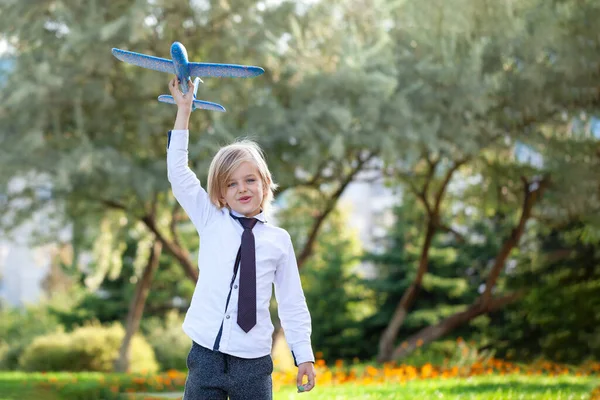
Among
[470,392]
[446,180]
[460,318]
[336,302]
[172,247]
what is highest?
[446,180]

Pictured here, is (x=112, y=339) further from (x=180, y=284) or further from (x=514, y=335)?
(x=514, y=335)

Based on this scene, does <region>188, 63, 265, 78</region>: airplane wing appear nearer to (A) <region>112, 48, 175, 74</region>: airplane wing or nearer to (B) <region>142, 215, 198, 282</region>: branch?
(A) <region>112, 48, 175, 74</region>: airplane wing

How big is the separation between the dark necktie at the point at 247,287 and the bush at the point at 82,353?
9292 millimetres

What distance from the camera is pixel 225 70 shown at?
8.37ft

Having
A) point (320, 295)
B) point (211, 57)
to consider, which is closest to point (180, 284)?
point (320, 295)

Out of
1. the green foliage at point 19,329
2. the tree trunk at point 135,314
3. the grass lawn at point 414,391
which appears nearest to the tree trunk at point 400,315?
the tree trunk at point 135,314

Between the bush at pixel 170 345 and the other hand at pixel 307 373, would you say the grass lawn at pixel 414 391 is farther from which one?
the bush at pixel 170 345

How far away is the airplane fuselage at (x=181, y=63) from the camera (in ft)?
Result: 8.10

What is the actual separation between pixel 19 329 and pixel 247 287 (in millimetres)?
14169

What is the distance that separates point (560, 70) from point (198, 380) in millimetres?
6195

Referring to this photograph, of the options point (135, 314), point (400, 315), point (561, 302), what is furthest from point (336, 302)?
point (561, 302)

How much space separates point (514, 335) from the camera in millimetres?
11430

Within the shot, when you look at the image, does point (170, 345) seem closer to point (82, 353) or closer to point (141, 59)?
point (82, 353)

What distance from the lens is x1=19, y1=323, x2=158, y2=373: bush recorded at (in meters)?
11.6
